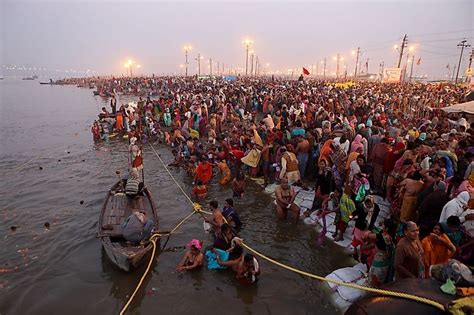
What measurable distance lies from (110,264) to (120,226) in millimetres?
957

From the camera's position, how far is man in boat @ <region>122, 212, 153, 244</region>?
7.84 m

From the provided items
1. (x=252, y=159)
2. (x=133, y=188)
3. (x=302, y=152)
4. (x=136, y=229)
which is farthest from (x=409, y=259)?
(x=252, y=159)

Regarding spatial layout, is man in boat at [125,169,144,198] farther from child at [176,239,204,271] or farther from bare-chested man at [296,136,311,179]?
bare-chested man at [296,136,311,179]

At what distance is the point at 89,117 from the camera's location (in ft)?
116

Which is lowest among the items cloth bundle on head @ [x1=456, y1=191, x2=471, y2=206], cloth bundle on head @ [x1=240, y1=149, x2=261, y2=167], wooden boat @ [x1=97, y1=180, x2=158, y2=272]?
wooden boat @ [x1=97, y1=180, x2=158, y2=272]

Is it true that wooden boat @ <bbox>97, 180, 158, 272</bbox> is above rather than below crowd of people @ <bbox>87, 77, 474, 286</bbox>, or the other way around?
below

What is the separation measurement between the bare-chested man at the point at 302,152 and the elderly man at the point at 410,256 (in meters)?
6.60

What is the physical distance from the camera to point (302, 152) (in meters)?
11.9

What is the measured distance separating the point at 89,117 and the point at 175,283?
32.0 m

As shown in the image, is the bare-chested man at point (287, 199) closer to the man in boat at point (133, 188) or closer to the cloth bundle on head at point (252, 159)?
the cloth bundle on head at point (252, 159)

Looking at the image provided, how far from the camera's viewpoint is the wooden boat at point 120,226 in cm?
757

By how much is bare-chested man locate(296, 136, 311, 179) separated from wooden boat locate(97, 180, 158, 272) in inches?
212

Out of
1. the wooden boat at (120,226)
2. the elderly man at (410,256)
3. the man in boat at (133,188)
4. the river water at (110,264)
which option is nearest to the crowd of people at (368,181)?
the elderly man at (410,256)

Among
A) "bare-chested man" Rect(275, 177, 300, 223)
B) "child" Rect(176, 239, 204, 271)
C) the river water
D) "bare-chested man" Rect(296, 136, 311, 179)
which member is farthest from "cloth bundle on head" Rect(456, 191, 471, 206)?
"bare-chested man" Rect(296, 136, 311, 179)
